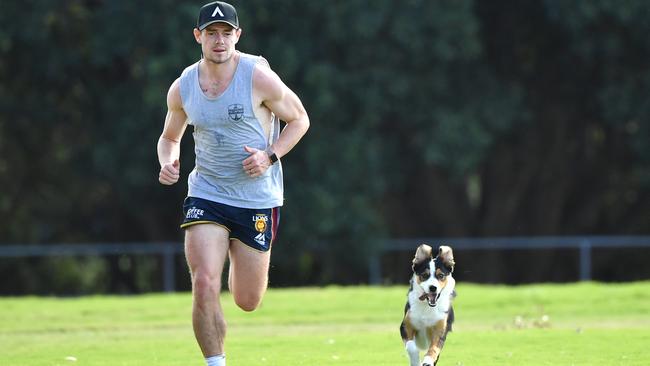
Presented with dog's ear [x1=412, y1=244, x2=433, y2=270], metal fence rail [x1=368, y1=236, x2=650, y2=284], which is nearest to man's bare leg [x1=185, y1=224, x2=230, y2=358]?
dog's ear [x1=412, y1=244, x2=433, y2=270]

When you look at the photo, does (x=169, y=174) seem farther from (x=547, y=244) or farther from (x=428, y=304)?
(x=547, y=244)

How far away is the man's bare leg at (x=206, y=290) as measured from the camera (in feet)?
27.6

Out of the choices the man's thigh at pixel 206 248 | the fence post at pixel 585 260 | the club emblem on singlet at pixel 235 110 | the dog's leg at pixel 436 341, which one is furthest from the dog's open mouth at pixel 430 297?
the fence post at pixel 585 260

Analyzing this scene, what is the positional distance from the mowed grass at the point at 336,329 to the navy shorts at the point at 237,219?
1765mm

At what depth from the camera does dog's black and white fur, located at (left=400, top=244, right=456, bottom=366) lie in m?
9.77

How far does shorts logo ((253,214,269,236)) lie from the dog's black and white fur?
1568mm

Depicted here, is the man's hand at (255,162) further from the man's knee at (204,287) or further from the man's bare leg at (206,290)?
the man's knee at (204,287)

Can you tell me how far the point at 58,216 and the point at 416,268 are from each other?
78.3 ft

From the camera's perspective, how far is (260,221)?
29.1 ft

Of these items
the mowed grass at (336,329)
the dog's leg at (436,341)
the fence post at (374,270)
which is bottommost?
the fence post at (374,270)

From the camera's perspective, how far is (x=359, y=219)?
26.5m

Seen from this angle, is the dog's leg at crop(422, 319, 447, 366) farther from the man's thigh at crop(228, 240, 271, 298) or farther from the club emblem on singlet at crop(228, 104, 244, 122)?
the club emblem on singlet at crop(228, 104, 244, 122)

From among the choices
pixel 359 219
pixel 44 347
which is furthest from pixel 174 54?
pixel 44 347

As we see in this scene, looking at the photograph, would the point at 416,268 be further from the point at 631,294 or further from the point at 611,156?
the point at 611,156
